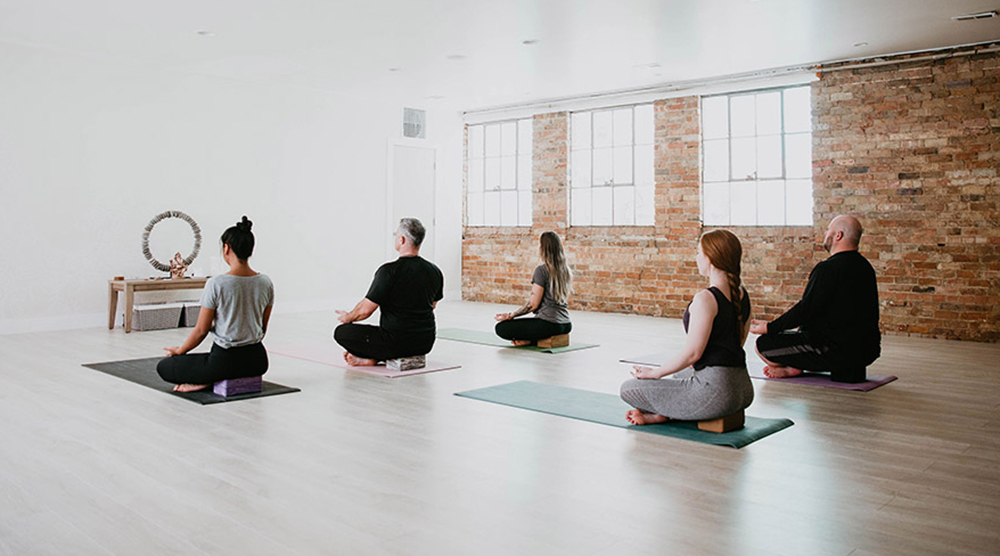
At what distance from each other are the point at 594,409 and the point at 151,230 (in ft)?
19.3

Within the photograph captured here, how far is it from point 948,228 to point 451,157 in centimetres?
659

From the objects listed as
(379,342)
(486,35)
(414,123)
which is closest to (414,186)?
(414,123)

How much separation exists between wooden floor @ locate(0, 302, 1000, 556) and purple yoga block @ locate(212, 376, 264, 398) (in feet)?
0.45

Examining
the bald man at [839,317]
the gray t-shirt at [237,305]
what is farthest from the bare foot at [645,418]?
the gray t-shirt at [237,305]

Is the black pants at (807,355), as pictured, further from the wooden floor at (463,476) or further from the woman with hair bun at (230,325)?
the woman with hair bun at (230,325)

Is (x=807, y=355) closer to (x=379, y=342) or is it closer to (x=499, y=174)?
(x=379, y=342)

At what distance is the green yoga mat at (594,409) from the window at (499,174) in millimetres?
6173

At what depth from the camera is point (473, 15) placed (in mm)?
6293

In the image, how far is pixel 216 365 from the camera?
432cm

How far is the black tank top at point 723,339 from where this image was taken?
348cm

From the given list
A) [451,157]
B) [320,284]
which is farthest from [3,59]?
[451,157]

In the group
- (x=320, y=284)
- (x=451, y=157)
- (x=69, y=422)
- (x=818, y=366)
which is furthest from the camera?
Answer: (x=451, y=157)

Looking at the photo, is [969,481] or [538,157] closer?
[969,481]

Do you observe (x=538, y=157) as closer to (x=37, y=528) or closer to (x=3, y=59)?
(x=3, y=59)
